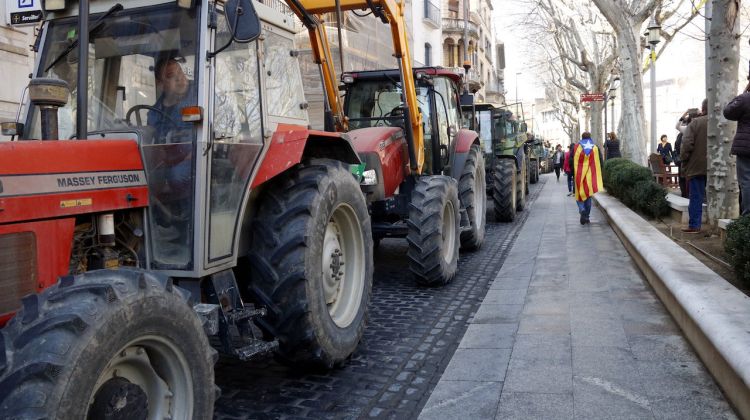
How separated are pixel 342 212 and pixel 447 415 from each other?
1640 mm

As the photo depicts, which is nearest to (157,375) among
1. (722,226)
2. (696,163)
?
(722,226)

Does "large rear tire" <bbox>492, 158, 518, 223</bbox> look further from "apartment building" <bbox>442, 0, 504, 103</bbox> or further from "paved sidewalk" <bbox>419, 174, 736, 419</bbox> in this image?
"apartment building" <bbox>442, 0, 504, 103</bbox>

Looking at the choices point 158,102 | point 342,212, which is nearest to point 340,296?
point 342,212

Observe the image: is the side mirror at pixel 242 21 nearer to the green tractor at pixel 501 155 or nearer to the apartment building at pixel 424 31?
the green tractor at pixel 501 155

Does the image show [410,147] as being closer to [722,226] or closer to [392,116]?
[392,116]

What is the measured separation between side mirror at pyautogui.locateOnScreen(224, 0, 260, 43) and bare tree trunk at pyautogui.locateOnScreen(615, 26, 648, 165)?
14.8m

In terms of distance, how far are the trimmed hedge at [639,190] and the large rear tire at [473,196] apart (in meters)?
3.06

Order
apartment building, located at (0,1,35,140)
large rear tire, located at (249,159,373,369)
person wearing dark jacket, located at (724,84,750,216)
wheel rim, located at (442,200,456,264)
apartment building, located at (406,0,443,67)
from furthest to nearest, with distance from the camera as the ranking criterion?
apartment building, located at (406,0,443,67) → apartment building, located at (0,1,35,140) → wheel rim, located at (442,200,456,264) → person wearing dark jacket, located at (724,84,750,216) → large rear tire, located at (249,159,373,369)

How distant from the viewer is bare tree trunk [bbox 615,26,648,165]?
53.7 feet

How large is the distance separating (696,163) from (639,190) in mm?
2118

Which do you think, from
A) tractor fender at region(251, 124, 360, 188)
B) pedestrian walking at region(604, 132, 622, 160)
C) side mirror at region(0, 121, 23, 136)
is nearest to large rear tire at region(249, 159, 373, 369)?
tractor fender at region(251, 124, 360, 188)

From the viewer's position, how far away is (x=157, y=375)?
8.50 ft

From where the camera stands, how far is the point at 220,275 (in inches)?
141

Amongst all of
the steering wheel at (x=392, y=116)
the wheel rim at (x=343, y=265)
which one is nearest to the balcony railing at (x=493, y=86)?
the steering wheel at (x=392, y=116)
